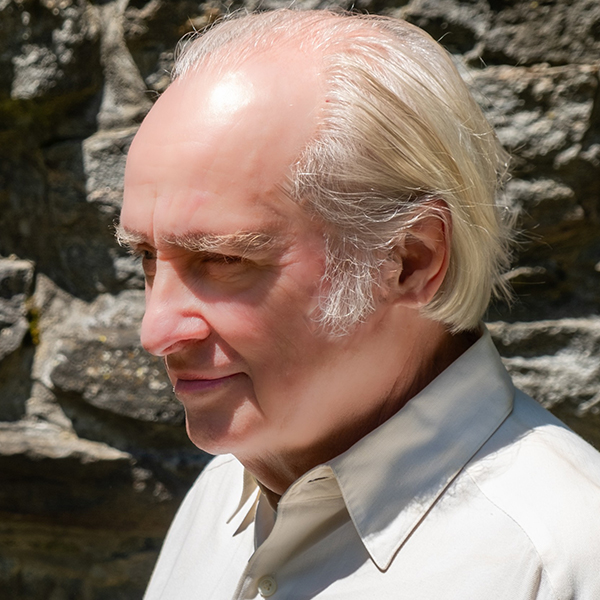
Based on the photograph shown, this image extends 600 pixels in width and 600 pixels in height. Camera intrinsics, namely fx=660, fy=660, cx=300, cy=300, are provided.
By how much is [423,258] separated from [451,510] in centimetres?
33

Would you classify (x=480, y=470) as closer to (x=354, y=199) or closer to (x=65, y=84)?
(x=354, y=199)

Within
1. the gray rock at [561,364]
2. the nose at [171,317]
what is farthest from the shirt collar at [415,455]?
the gray rock at [561,364]

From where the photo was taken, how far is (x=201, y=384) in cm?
88

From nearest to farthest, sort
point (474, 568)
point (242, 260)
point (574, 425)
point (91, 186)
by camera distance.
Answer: point (474, 568), point (242, 260), point (574, 425), point (91, 186)

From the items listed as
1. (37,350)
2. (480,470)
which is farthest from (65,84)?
(480,470)

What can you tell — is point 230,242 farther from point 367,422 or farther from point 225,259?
point 367,422

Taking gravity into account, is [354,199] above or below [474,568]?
above

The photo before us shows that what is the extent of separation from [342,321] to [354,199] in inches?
6.3

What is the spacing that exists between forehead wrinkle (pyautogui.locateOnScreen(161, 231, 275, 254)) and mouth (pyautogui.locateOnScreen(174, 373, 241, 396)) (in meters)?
0.17

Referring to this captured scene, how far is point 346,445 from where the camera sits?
95 centimetres

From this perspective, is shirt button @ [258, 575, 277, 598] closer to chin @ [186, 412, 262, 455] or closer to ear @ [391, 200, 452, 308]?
chin @ [186, 412, 262, 455]

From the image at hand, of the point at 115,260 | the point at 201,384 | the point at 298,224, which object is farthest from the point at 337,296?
the point at 115,260

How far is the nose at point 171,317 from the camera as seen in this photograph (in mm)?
872

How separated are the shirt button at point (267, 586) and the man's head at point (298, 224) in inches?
6.9
